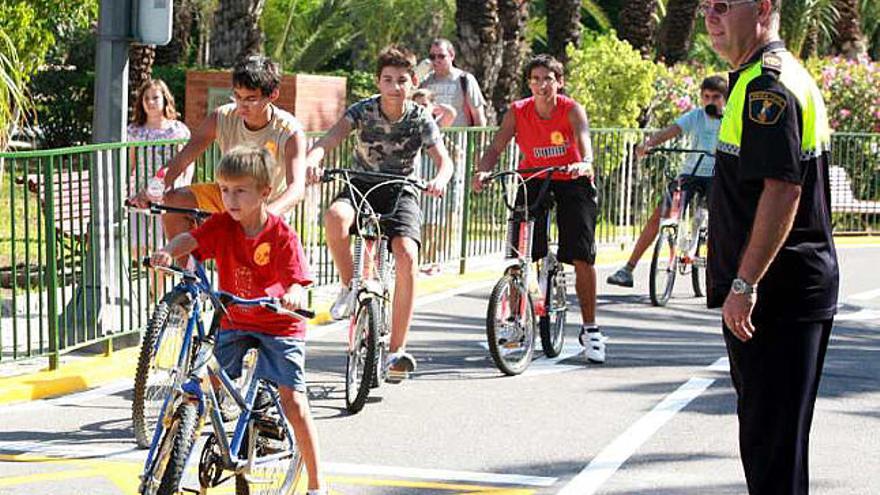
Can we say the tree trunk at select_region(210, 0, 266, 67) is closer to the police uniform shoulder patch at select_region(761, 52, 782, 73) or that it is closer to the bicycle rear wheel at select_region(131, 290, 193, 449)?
the bicycle rear wheel at select_region(131, 290, 193, 449)

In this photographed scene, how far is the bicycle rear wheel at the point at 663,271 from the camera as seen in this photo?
14469 millimetres

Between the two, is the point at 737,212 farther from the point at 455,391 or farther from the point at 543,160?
the point at 543,160

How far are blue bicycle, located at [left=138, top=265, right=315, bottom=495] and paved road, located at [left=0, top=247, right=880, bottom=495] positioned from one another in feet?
3.45

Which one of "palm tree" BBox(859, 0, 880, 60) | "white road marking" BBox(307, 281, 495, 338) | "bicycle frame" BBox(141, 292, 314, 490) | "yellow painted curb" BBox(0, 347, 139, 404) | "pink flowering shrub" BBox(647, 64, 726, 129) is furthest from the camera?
"palm tree" BBox(859, 0, 880, 60)

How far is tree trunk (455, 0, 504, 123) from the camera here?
23.6m

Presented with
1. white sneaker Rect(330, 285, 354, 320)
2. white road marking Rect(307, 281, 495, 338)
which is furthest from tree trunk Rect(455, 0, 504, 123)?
white sneaker Rect(330, 285, 354, 320)

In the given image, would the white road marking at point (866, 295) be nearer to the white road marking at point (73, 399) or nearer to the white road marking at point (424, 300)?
the white road marking at point (424, 300)

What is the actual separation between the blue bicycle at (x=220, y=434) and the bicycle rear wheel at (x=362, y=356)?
95.5 inches

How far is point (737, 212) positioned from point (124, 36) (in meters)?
6.32

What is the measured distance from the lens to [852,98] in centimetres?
2425

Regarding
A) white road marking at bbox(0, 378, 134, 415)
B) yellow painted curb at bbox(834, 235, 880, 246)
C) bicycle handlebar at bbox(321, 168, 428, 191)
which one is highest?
bicycle handlebar at bbox(321, 168, 428, 191)

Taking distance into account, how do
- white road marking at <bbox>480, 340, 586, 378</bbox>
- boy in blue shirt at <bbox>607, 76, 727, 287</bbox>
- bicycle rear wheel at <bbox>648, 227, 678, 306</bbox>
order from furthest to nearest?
bicycle rear wheel at <bbox>648, 227, 678, 306</bbox>, boy in blue shirt at <bbox>607, 76, 727, 287</bbox>, white road marking at <bbox>480, 340, 586, 378</bbox>

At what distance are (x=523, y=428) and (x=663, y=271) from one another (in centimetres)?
593

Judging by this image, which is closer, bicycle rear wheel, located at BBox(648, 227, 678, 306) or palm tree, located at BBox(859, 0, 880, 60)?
bicycle rear wheel, located at BBox(648, 227, 678, 306)
